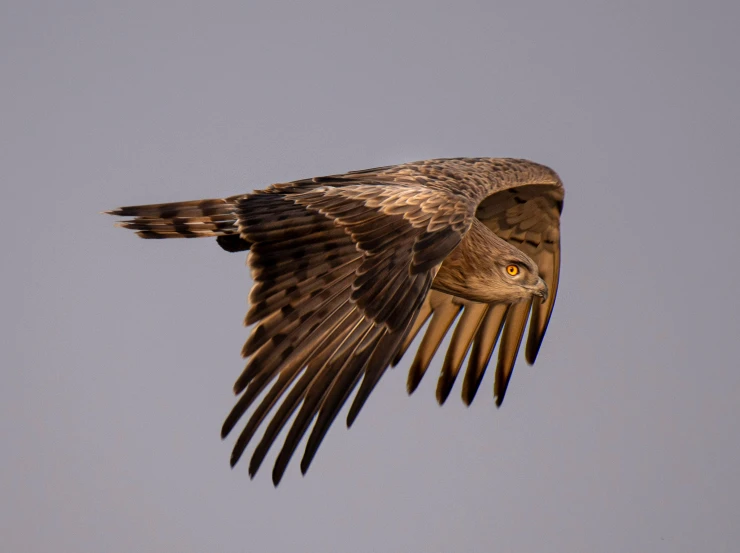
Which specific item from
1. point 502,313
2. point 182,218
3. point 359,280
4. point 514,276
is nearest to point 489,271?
point 514,276

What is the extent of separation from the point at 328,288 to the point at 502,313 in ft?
10.9

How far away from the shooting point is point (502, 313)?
10.3 meters

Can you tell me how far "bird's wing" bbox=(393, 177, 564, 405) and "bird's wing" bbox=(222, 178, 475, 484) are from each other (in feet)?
6.30

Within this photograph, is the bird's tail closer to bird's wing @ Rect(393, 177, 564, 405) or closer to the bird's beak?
bird's wing @ Rect(393, 177, 564, 405)

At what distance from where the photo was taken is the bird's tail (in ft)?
27.3

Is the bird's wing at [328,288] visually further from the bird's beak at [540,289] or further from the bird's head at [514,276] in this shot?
the bird's beak at [540,289]

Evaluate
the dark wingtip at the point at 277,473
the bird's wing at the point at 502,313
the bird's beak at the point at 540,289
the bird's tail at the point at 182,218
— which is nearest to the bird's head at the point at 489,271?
the bird's beak at the point at 540,289

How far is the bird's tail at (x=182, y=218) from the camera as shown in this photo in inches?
328

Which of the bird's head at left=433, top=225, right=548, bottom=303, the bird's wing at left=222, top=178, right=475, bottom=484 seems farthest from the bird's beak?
the bird's wing at left=222, top=178, right=475, bottom=484

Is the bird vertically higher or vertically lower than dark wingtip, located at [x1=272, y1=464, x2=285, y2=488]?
higher

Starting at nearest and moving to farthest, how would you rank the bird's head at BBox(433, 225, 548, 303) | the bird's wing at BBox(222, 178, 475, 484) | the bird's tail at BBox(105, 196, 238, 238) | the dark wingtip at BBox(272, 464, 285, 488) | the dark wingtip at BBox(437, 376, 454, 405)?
the dark wingtip at BBox(272, 464, 285, 488), the bird's wing at BBox(222, 178, 475, 484), the bird's tail at BBox(105, 196, 238, 238), the bird's head at BBox(433, 225, 548, 303), the dark wingtip at BBox(437, 376, 454, 405)

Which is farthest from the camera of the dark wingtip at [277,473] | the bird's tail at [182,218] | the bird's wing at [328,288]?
the bird's tail at [182,218]

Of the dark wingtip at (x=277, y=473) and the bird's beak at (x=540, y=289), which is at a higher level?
the bird's beak at (x=540, y=289)

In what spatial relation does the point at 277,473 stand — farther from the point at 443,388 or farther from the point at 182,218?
the point at 443,388
